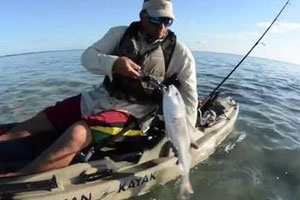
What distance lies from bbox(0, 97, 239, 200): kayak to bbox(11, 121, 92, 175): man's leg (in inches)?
3.6

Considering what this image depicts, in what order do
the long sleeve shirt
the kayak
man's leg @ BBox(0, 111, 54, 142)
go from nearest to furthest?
the kayak, the long sleeve shirt, man's leg @ BBox(0, 111, 54, 142)

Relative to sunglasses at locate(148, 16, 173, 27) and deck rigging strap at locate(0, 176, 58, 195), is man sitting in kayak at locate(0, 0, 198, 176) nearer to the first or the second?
sunglasses at locate(148, 16, 173, 27)

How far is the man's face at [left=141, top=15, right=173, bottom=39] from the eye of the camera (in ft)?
16.6

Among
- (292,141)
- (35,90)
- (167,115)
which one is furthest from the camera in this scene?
(35,90)

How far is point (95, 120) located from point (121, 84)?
1.96 ft

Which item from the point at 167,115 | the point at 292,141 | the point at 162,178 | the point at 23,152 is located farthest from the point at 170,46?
the point at 292,141

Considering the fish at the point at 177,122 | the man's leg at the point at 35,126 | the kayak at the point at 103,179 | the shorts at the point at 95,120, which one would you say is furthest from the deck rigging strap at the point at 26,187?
the fish at the point at 177,122

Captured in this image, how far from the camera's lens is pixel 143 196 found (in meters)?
5.70

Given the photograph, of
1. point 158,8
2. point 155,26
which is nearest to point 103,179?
point 155,26

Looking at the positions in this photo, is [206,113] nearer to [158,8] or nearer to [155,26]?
[155,26]

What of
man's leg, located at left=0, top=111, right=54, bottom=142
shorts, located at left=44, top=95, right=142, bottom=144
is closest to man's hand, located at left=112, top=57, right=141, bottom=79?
shorts, located at left=44, top=95, right=142, bottom=144

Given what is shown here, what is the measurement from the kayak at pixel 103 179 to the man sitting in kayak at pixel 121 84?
0.69ft

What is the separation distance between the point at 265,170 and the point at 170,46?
323cm

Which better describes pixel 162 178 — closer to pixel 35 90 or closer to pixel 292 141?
pixel 292 141
